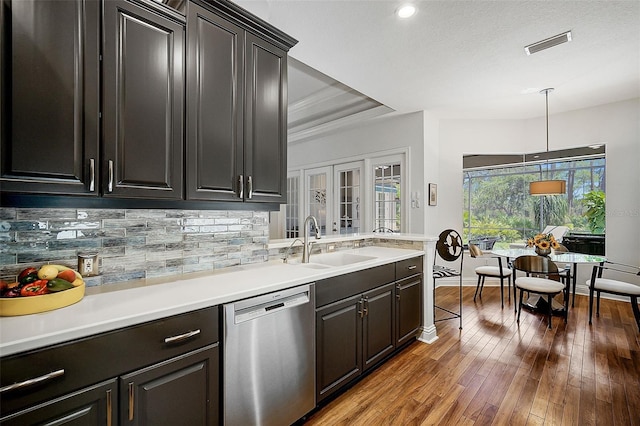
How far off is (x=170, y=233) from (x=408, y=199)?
372cm

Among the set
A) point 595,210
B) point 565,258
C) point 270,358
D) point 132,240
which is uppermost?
point 595,210

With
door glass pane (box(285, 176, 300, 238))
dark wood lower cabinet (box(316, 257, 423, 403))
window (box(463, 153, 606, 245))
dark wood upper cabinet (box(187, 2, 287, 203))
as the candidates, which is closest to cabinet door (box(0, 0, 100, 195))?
dark wood upper cabinet (box(187, 2, 287, 203))

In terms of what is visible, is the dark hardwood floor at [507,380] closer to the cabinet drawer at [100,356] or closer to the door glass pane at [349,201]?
the cabinet drawer at [100,356]

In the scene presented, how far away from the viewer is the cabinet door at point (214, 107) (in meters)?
1.65

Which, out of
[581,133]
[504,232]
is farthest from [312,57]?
[504,232]

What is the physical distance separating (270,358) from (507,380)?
1.98m

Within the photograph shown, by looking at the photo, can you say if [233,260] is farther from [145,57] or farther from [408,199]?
[408,199]

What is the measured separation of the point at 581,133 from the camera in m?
4.64

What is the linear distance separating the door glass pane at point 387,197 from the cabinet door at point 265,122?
3.17 metres

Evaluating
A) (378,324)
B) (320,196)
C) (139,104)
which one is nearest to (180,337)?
(139,104)

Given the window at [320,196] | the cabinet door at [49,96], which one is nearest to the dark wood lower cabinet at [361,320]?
the cabinet door at [49,96]

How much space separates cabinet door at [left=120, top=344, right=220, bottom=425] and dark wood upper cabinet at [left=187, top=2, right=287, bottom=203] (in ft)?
2.80

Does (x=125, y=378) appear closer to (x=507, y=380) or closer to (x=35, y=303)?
(x=35, y=303)

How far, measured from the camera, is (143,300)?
52.6 inches
